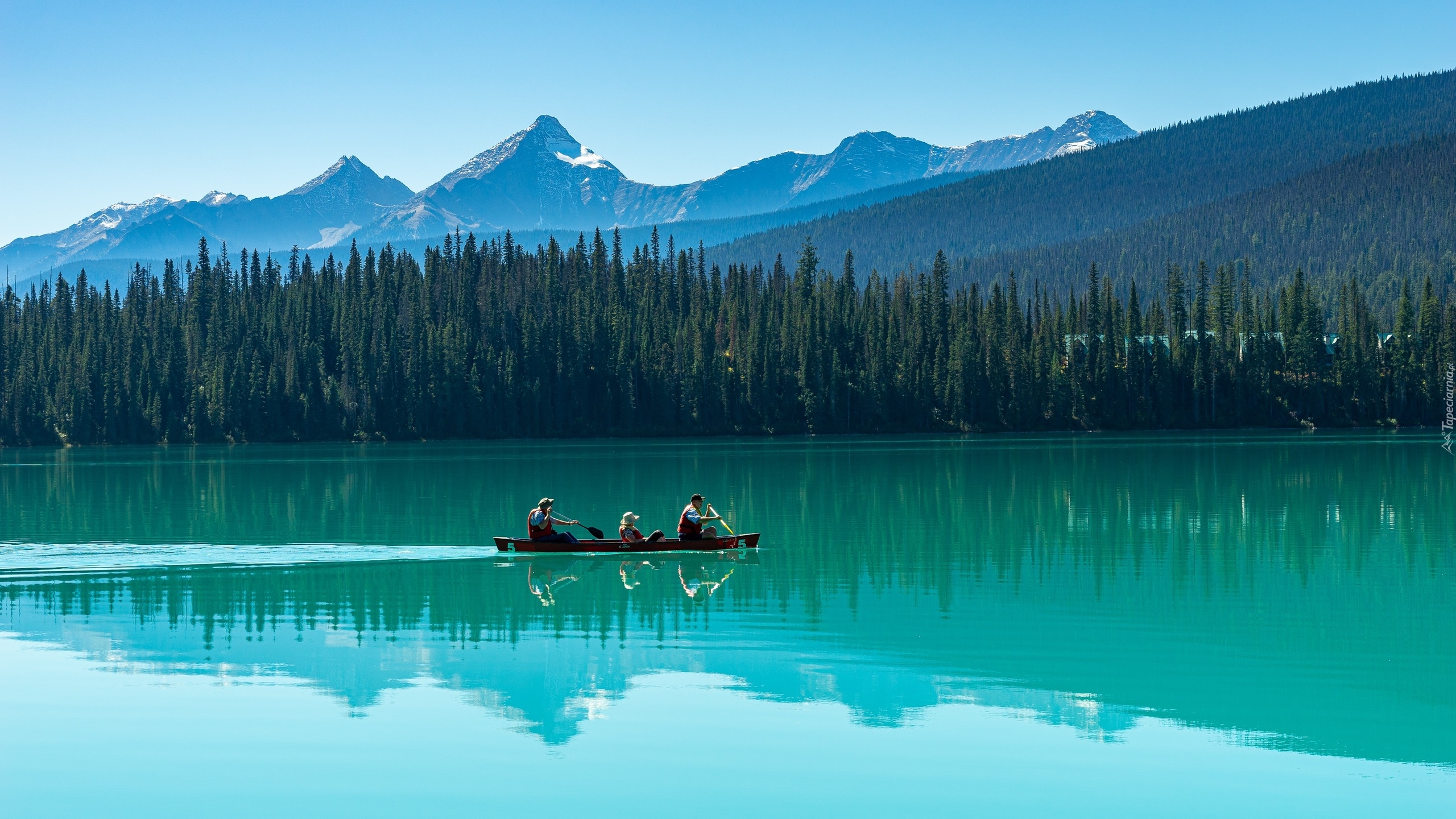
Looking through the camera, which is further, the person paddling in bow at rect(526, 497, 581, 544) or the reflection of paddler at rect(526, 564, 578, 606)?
the person paddling in bow at rect(526, 497, 581, 544)

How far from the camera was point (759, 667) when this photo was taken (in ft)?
71.9

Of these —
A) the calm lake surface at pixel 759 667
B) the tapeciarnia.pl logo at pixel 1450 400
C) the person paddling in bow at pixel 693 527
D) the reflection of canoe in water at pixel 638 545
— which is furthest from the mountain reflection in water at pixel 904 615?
the tapeciarnia.pl logo at pixel 1450 400

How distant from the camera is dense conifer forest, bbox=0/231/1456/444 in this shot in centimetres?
15675

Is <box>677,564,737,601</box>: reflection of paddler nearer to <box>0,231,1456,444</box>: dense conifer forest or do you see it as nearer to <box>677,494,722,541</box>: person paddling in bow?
<box>677,494,722,541</box>: person paddling in bow

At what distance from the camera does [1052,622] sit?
25375 millimetres

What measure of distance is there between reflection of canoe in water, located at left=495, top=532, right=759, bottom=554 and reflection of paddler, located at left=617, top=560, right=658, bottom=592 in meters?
0.46

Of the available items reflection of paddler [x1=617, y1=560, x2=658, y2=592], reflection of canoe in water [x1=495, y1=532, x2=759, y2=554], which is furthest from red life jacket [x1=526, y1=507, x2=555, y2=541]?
reflection of paddler [x1=617, y1=560, x2=658, y2=592]

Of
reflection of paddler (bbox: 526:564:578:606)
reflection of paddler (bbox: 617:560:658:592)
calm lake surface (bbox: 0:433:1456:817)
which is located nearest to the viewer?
calm lake surface (bbox: 0:433:1456:817)

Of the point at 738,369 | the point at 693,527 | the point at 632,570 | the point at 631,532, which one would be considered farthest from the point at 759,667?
the point at 738,369

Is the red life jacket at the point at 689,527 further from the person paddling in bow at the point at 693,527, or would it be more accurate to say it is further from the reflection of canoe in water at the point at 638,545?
the reflection of canoe in water at the point at 638,545

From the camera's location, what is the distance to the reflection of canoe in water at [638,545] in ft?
123

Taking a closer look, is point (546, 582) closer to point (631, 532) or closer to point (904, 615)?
point (631, 532)

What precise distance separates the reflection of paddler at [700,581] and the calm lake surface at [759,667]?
0.22m

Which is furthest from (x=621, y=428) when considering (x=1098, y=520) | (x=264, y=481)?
(x=1098, y=520)
